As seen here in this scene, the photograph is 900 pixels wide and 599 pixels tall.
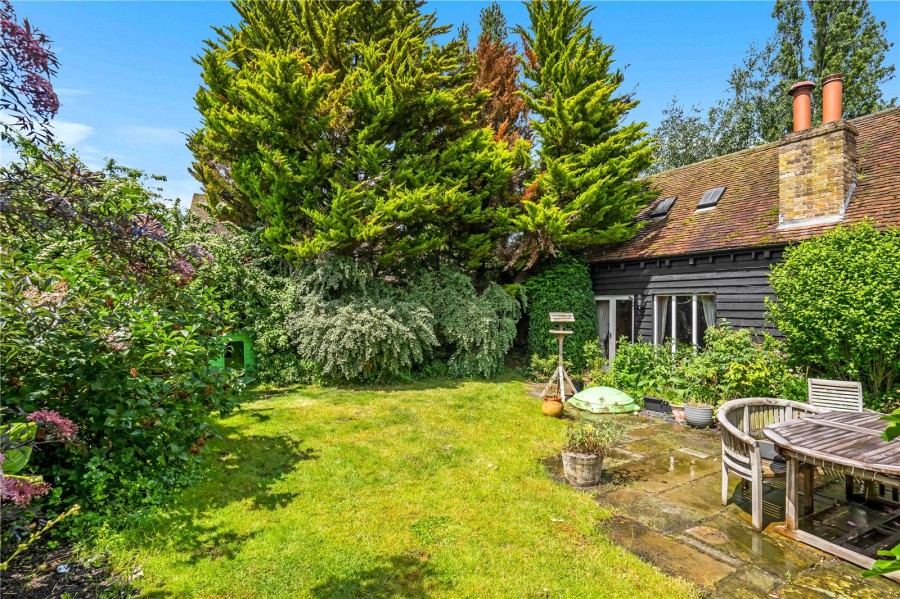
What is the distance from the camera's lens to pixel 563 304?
12062 millimetres

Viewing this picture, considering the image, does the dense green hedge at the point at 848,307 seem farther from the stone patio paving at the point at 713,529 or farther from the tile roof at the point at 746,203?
the stone patio paving at the point at 713,529

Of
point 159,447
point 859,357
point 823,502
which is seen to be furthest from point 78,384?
point 859,357

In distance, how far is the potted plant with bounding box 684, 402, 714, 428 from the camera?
7652 mm

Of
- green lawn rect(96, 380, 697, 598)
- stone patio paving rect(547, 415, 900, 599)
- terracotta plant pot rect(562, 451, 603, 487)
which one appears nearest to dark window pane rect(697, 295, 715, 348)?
stone patio paving rect(547, 415, 900, 599)

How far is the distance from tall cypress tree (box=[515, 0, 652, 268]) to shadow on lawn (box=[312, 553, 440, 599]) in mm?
9199

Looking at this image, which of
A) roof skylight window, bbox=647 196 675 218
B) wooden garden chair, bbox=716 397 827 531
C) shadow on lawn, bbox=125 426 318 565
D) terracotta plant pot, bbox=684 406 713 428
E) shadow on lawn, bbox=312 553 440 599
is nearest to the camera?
shadow on lawn, bbox=312 553 440 599

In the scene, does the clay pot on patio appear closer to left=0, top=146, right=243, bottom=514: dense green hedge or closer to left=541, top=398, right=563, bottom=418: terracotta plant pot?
left=541, top=398, right=563, bottom=418: terracotta plant pot

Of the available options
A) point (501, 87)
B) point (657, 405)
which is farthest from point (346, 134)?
point (657, 405)

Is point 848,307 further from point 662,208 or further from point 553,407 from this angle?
point 662,208

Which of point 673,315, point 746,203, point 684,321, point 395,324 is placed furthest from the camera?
point 673,315

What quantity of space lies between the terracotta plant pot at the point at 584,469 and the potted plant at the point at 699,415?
11.3ft

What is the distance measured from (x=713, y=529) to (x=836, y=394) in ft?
13.1

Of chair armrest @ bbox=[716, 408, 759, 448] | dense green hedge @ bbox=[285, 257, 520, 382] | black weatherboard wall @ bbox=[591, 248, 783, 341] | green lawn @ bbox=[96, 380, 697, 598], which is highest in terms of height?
black weatherboard wall @ bbox=[591, 248, 783, 341]

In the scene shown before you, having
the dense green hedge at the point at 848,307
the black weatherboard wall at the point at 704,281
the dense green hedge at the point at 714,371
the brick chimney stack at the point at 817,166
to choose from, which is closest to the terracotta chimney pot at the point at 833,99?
the brick chimney stack at the point at 817,166
